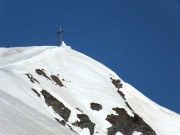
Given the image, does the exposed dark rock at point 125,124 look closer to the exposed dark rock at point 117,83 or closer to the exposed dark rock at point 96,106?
the exposed dark rock at point 96,106

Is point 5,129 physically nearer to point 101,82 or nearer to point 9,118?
point 9,118

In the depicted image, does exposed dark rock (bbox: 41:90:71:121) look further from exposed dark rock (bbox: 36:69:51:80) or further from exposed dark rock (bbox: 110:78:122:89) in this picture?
exposed dark rock (bbox: 110:78:122:89)

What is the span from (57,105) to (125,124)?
1300 centimetres

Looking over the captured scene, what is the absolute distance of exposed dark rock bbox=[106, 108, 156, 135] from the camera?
1737 inches

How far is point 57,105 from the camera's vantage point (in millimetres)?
37469

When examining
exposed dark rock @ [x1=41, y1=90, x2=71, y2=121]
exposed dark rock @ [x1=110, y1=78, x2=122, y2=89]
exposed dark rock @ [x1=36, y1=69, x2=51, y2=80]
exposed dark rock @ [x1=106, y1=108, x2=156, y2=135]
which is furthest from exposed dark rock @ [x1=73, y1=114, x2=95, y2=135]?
exposed dark rock @ [x1=110, y1=78, x2=122, y2=89]

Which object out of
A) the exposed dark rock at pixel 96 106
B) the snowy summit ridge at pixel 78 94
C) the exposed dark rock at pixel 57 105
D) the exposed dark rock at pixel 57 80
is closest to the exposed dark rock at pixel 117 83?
the snowy summit ridge at pixel 78 94

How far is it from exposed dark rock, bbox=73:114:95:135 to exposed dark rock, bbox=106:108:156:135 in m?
3.75

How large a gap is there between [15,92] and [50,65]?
26065mm

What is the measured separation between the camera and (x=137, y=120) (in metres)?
48.8

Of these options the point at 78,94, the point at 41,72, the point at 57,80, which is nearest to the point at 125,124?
the point at 78,94

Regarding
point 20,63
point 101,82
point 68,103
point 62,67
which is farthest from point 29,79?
point 101,82

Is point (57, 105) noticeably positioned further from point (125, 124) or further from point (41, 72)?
point (125, 124)

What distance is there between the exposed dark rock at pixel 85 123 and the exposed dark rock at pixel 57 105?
1.50m
